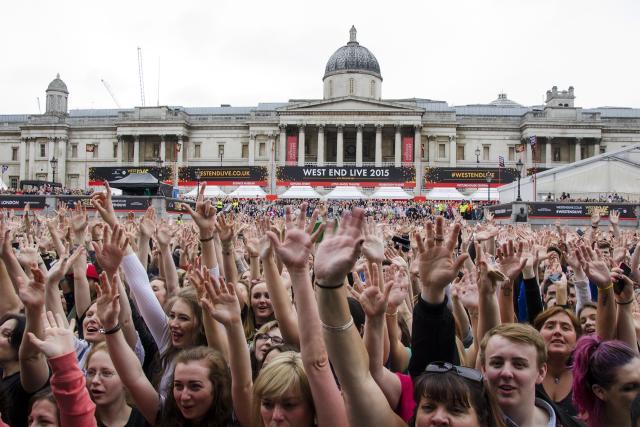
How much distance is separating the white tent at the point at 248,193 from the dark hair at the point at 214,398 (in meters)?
43.1

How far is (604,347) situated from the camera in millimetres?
3814

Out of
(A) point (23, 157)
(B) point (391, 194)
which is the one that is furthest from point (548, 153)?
(A) point (23, 157)

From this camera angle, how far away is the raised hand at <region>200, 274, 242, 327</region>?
3.58m

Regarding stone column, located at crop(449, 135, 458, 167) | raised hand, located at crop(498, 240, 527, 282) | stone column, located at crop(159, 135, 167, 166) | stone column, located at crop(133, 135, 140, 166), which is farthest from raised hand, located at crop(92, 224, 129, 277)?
stone column, located at crop(133, 135, 140, 166)

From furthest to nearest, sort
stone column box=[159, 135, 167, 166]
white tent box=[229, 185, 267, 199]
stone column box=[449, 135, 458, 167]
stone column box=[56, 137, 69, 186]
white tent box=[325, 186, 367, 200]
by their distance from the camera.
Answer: stone column box=[56, 137, 69, 186], stone column box=[159, 135, 167, 166], stone column box=[449, 135, 458, 167], white tent box=[229, 185, 267, 199], white tent box=[325, 186, 367, 200]

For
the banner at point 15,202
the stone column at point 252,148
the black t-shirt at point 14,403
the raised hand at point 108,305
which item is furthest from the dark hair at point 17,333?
the stone column at point 252,148

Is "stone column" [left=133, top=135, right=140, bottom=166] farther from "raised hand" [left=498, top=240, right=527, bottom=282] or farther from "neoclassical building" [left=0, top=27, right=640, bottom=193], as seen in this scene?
"raised hand" [left=498, top=240, right=527, bottom=282]

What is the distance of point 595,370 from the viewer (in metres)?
3.77

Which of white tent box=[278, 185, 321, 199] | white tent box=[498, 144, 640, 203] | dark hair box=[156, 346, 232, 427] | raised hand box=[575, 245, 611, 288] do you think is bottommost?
dark hair box=[156, 346, 232, 427]

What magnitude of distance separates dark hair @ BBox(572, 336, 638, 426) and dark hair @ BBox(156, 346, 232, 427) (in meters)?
2.43

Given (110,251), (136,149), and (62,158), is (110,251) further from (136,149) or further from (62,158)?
(62,158)

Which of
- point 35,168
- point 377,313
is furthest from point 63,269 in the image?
point 35,168

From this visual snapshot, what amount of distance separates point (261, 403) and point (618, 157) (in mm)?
46137

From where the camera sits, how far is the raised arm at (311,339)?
2947 mm
